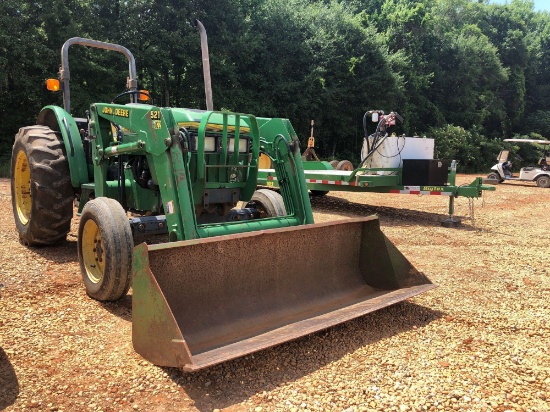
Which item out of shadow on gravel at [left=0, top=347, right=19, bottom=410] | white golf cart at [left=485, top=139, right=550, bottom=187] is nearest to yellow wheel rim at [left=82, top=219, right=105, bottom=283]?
shadow on gravel at [left=0, top=347, right=19, bottom=410]

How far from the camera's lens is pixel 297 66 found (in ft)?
78.7

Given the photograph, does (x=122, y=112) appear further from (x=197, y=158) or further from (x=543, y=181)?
(x=543, y=181)

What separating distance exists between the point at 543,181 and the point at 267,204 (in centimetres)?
1520

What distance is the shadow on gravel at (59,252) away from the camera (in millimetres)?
5098

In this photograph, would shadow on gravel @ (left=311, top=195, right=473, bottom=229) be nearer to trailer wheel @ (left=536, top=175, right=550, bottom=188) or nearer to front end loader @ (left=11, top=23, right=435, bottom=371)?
front end loader @ (left=11, top=23, right=435, bottom=371)

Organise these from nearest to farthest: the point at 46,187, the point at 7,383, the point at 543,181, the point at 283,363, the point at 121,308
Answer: the point at 7,383, the point at 283,363, the point at 121,308, the point at 46,187, the point at 543,181

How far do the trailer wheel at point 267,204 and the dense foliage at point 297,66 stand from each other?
1351 cm

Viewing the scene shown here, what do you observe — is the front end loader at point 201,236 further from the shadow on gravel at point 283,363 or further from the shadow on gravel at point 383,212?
the shadow on gravel at point 383,212

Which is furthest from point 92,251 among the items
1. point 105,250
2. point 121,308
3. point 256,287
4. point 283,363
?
point 283,363

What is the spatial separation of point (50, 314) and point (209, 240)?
144 cm

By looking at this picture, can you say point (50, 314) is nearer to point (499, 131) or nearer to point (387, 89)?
point (387, 89)

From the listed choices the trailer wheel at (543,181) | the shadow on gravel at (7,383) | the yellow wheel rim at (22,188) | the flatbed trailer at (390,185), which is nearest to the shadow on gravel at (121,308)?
the shadow on gravel at (7,383)

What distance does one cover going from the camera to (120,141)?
15.3 ft

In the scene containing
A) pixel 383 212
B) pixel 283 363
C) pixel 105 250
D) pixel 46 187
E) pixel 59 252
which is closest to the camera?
pixel 283 363
